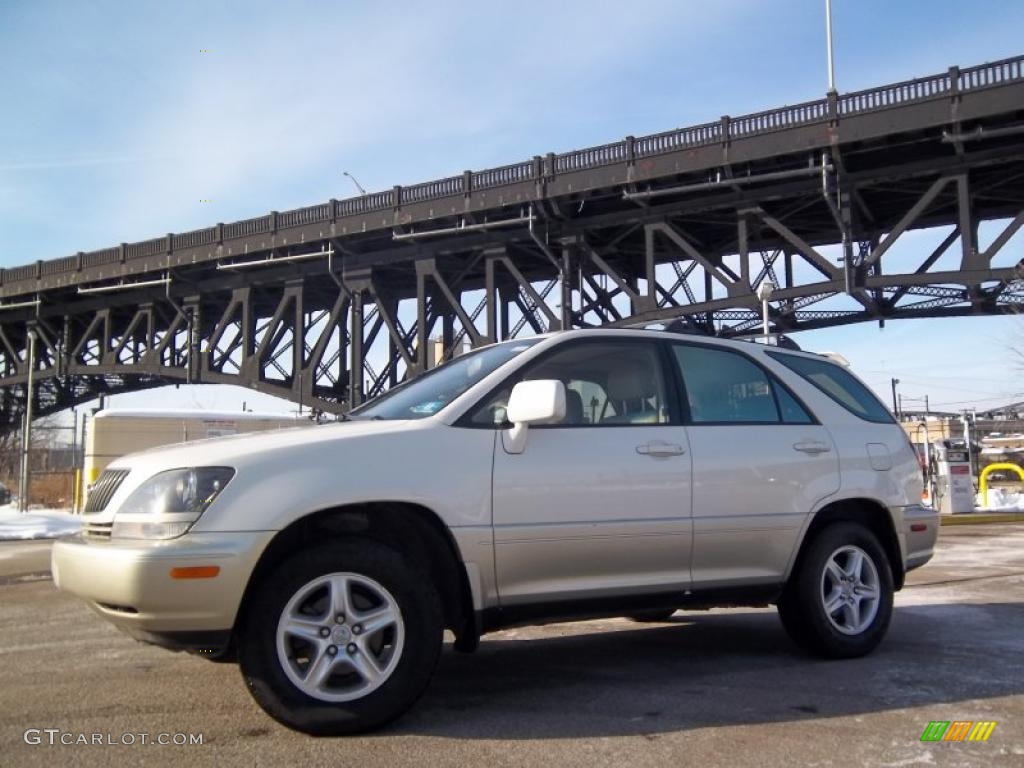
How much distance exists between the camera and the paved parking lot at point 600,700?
11.8 feet

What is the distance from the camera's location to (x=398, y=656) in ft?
12.5

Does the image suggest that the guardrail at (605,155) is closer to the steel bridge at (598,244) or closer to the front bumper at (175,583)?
the steel bridge at (598,244)

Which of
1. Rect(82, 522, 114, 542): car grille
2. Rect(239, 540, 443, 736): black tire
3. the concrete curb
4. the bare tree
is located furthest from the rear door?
the bare tree

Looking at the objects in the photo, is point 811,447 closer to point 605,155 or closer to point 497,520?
point 497,520

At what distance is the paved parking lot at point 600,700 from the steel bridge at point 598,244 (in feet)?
53.4

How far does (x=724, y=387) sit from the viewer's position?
5223 mm

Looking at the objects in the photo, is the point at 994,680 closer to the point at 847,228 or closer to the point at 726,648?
the point at 726,648

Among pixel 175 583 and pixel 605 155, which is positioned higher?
pixel 605 155

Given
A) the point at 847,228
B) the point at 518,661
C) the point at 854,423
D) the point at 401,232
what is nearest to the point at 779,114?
the point at 847,228

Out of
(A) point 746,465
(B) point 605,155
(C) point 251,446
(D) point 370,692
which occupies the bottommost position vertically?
(D) point 370,692

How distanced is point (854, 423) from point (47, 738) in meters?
4.78

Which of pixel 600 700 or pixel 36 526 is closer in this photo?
pixel 600 700

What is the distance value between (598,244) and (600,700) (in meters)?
24.3

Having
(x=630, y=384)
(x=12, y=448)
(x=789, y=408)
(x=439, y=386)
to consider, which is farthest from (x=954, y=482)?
(x=12, y=448)
